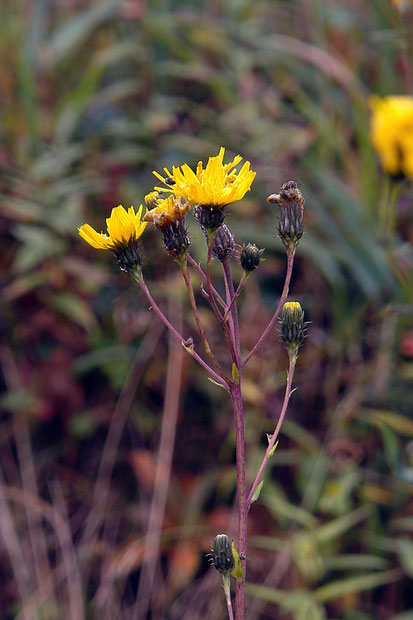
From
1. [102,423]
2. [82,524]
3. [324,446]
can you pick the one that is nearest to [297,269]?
[324,446]

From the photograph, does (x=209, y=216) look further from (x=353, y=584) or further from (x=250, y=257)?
(x=353, y=584)

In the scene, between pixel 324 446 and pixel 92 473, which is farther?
pixel 92 473

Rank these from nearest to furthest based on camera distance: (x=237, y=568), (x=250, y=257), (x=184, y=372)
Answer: (x=237, y=568)
(x=250, y=257)
(x=184, y=372)

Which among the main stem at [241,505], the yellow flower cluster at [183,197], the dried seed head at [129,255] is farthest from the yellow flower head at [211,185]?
the main stem at [241,505]

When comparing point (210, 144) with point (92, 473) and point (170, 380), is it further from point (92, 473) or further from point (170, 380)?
point (92, 473)

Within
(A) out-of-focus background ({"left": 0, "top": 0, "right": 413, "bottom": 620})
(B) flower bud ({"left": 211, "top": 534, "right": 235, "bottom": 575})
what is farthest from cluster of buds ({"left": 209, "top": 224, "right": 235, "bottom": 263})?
(A) out-of-focus background ({"left": 0, "top": 0, "right": 413, "bottom": 620})

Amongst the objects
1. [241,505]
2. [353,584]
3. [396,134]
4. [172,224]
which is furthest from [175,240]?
[353,584]
